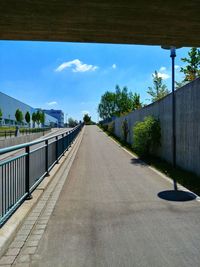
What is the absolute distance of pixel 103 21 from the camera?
675 centimetres

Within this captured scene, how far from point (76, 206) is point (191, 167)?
508 cm

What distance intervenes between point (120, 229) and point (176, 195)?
2911mm

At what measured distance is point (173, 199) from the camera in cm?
770

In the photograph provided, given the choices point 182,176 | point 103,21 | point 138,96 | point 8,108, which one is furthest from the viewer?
point 8,108

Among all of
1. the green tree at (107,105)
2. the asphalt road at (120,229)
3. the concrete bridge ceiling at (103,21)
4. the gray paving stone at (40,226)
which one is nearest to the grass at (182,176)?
the asphalt road at (120,229)

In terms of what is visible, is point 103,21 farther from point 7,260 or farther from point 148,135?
point 148,135

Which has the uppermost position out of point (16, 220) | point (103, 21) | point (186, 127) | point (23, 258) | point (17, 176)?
point (103, 21)

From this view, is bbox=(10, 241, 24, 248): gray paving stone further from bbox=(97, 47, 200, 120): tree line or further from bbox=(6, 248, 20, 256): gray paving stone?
bbox=(97, 47, 200, 120): tree line

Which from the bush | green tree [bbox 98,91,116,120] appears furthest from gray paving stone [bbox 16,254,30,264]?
green tree [bbox 98,91,116,120]

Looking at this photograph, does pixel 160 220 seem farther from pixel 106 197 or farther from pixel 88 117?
pixel 88 117

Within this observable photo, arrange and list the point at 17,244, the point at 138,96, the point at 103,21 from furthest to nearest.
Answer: the point at 138,96 < the point at 103,21 < the point at 17,244

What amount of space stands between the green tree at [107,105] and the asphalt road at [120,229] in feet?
341

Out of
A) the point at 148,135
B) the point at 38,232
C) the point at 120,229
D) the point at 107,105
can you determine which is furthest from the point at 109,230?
the point at 107,105

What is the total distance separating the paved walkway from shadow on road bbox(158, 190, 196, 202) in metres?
0.21
